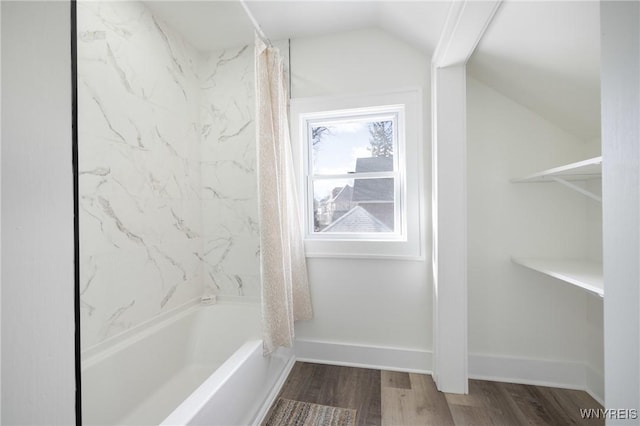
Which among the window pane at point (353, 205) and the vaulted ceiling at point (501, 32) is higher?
the vaulted ceiling at point (501, 32)

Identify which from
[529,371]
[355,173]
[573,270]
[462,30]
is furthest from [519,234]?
[462,30]

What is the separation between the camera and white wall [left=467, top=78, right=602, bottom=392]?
1.67m

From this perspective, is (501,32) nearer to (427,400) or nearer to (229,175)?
(229,175)

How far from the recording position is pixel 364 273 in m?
1.93

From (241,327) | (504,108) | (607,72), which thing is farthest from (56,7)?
(504,108)

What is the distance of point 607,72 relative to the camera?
0.37 m

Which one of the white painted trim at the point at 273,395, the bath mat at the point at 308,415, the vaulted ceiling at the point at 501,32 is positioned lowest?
the bath mat at the point at 308,415

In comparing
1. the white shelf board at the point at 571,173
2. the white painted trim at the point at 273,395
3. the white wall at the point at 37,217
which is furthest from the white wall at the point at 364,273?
the white wall at the point at 37,217

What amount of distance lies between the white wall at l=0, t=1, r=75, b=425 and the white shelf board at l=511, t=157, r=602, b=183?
4.90 ft

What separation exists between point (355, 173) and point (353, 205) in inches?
9.7

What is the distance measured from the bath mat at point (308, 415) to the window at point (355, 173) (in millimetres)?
1070

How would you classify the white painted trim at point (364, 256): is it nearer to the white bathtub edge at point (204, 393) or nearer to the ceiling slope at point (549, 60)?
the white bathtub edge at point (204, 393)

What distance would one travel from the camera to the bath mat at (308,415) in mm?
1400

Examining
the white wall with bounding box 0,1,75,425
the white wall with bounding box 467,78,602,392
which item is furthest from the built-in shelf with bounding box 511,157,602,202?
the white wall with bounding box 0,1,75,425
